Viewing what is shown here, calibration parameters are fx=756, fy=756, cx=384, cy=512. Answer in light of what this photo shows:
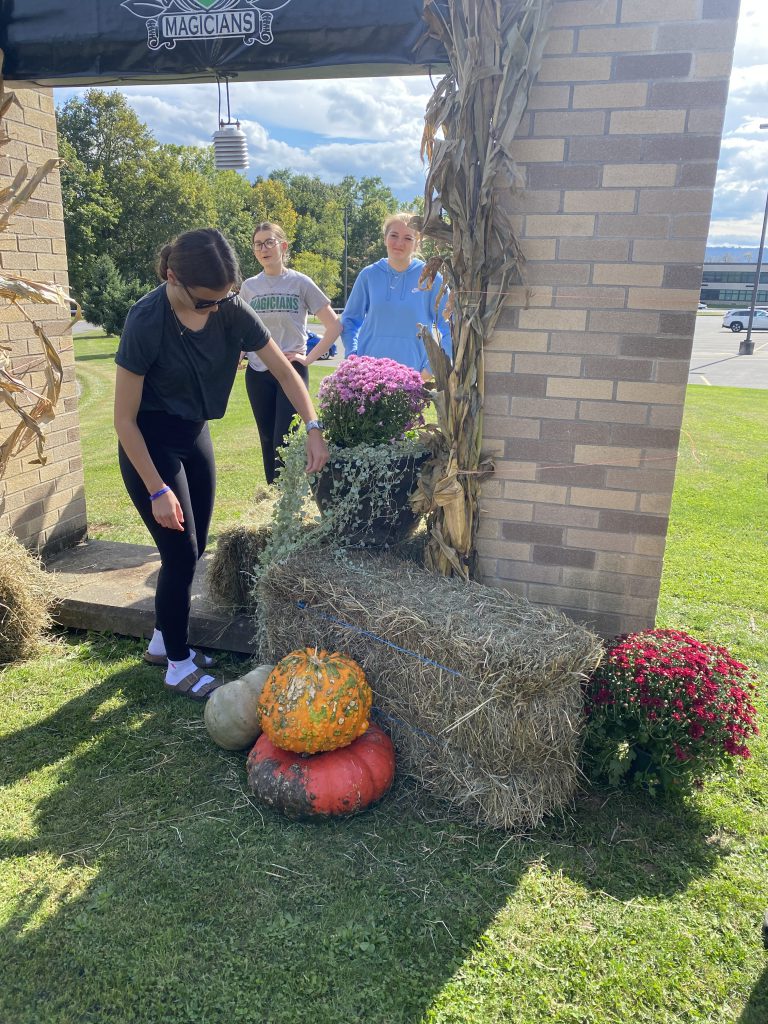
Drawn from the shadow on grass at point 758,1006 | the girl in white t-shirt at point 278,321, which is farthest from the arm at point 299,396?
the shadow on grass at point 758,1006

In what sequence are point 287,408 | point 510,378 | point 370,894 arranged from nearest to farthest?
point 370,894 < point 510,378 < point 287,408

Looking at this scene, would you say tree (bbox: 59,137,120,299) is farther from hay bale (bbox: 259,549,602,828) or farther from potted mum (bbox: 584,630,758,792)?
potted mum (bbox: 584,630,758,792)

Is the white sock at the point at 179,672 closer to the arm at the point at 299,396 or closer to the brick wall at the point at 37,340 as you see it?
the arm at the point at 299,396

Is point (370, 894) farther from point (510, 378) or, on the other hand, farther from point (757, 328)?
point (757, 328)

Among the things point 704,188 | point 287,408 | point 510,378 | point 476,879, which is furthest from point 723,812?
point 287,408

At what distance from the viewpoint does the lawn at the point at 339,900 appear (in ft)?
6.53

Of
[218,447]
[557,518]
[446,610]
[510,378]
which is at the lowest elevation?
[218,447]

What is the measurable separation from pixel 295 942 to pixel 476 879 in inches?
24.1

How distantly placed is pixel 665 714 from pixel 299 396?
1.96m

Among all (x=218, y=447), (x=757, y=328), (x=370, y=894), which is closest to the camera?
(x=370, y=894)

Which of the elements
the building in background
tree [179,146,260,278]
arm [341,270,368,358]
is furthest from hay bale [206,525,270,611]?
the building in background

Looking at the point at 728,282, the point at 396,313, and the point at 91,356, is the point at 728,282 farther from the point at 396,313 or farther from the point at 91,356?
the point at 396,313

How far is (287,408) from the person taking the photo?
15.8ft

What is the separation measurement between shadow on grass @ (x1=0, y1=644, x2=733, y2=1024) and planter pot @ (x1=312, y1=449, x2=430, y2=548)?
3.57 ft
